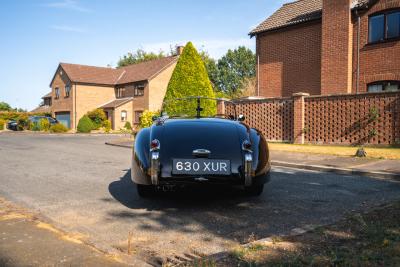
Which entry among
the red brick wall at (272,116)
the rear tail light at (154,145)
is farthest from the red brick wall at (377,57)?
the rear tail light at (154,145)

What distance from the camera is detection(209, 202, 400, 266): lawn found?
269cm

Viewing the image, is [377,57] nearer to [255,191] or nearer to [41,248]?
[255,191]

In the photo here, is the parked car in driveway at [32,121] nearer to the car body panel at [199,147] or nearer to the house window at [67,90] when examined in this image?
the house window at [67,90]

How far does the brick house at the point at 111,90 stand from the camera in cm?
3991

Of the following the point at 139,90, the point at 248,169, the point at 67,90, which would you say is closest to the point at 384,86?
the point at 248,169

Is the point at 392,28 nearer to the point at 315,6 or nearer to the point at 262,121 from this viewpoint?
the point at 315,6

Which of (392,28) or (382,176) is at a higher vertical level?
(392,28)

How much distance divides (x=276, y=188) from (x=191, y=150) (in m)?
2.22

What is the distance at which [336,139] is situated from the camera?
45.6ft

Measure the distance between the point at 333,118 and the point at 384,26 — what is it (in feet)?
18.3

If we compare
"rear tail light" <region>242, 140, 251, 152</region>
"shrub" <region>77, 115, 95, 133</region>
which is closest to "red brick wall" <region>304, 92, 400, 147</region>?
"rear tail light" <region>242, 140, 251, 152</region>

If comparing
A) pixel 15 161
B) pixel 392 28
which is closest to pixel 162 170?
pixel 15 161

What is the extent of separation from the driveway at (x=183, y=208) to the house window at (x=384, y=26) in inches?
445

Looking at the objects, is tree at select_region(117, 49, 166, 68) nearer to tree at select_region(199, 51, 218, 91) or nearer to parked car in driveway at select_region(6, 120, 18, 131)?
tree at select_region(199, 51, 218, 91)
